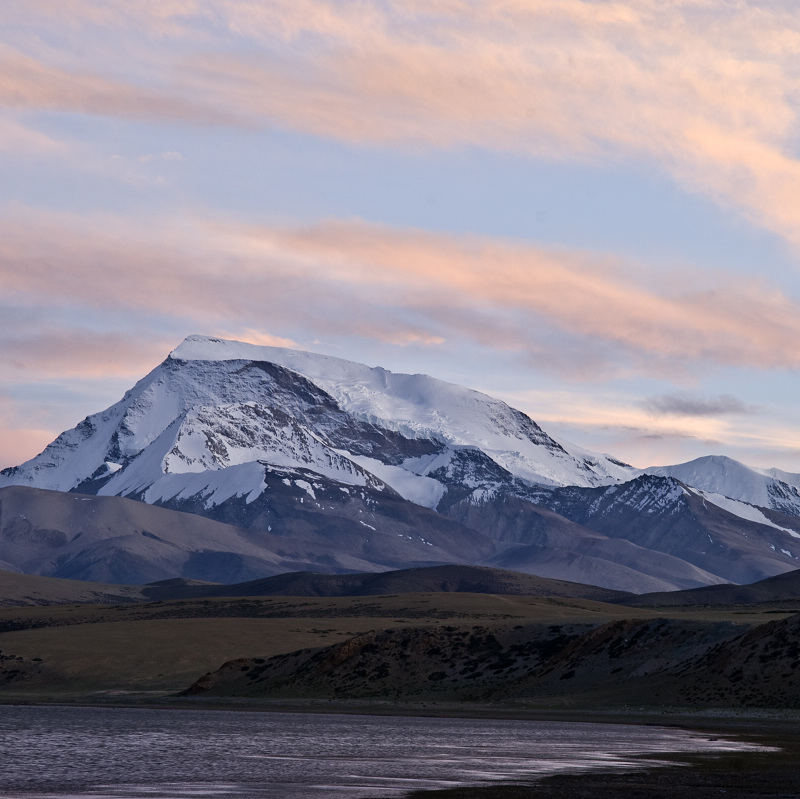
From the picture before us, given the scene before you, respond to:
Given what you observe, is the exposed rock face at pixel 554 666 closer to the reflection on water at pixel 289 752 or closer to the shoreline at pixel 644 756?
the shoreline at pixel 644 756

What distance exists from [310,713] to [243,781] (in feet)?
136

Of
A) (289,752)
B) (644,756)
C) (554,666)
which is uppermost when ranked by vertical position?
(644,756)

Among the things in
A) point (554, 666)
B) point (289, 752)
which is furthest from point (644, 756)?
point (554, 666)

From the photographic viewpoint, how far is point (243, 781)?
43.2 meters

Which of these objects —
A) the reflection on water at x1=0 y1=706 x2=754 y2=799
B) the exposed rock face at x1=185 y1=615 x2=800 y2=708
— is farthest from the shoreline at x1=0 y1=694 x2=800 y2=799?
the exposed rock face at x1=185 y1=615 x2=800 y2=708

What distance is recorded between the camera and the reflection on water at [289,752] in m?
41.7

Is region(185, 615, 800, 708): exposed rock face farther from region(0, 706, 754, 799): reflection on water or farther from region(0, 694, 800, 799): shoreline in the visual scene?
region(0, 706, 754, 799): reflection on water

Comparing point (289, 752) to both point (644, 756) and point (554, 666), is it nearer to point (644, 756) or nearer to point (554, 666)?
point (644, 756)

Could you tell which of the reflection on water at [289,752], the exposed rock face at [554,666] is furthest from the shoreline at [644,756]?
the exposed rock face at [554,666]

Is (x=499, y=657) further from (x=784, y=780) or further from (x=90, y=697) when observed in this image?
(x=784, y=780)

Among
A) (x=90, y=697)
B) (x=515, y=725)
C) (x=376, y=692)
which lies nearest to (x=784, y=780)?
(x=515, y=725)

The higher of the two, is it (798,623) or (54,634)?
(798,623)

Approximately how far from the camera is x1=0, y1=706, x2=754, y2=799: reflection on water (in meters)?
41.7

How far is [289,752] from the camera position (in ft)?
177
